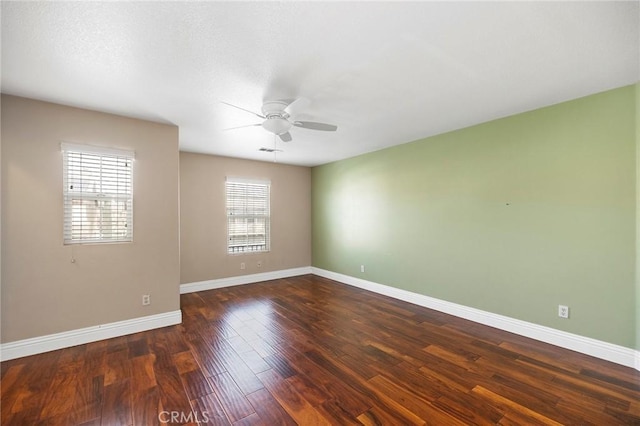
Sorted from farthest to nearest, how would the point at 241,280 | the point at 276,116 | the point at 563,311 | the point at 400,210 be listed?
→ 1. the point at 241,280
2. the point at 400,210
3. the point at 563,311
4. the point at 276,116

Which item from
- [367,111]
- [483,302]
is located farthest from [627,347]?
[367,111]

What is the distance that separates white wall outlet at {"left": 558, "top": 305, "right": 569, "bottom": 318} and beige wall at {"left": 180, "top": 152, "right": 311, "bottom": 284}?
4.71 metres

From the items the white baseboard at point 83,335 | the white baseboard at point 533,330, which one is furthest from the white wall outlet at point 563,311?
the white baseboard at point 83,335

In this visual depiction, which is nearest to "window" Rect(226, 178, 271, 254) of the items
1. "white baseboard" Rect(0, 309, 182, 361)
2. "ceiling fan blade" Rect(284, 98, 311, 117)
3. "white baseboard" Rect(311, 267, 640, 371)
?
"white baseboard" Rect(0, 309, 182, 361)

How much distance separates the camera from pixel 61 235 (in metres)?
2.89

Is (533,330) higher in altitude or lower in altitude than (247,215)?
lower

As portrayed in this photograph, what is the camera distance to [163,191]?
11.4ft

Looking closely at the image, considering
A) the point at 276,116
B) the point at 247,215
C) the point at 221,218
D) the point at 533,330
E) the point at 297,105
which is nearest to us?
the point at 297,105

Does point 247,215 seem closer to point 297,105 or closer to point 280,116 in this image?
point 280,116

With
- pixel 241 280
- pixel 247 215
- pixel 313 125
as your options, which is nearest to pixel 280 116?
pixel 313 125

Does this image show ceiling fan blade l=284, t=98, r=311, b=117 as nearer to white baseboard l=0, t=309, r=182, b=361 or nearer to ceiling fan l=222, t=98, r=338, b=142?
ceiling fan l=222, t=98, r=338, b=142

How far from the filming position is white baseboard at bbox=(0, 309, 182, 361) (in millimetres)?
2654

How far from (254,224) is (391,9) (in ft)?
16.1

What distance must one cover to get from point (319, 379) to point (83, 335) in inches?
107
